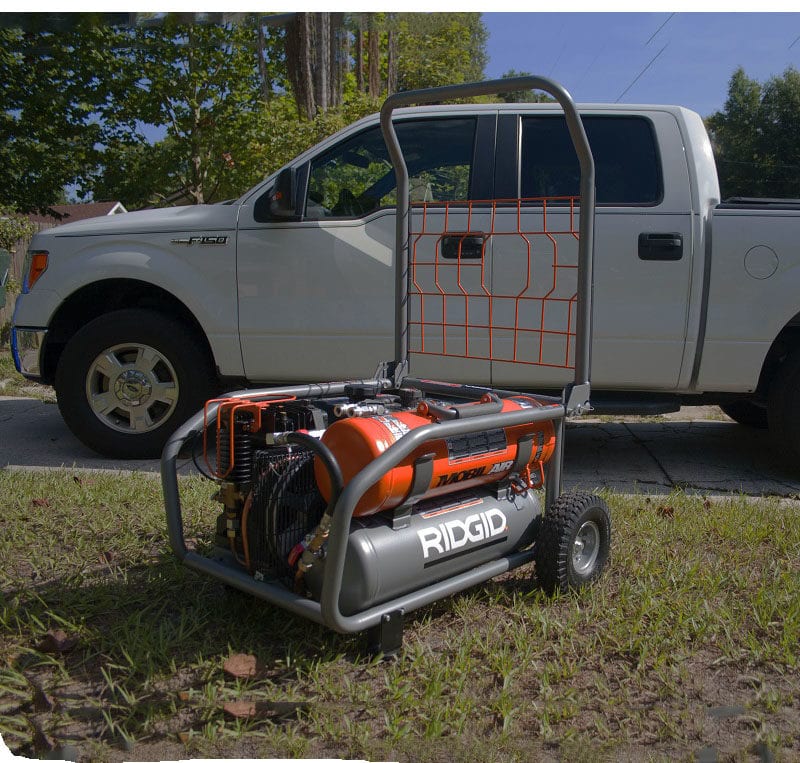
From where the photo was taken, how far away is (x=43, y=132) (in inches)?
466

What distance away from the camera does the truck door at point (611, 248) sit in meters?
4.43

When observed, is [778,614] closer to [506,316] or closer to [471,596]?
[471,596]

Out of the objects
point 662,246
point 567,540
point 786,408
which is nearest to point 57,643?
point 567,540

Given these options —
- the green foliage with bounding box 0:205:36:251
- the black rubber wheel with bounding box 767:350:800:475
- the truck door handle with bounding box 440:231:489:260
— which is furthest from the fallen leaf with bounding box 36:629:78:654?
the green foliage with bounding box 0:205:36:251

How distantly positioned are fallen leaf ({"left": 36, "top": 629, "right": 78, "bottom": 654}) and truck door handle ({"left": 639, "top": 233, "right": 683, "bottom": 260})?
3409 mm

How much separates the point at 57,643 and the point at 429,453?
1253mm

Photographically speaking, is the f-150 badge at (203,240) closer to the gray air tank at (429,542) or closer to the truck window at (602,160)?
the truck window at (602,160)

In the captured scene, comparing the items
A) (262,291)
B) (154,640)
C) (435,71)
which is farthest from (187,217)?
(435,71)

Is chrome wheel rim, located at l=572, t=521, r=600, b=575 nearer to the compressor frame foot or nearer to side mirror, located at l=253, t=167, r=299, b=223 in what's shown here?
the compressor frame foot

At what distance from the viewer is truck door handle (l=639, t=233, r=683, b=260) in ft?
14.4

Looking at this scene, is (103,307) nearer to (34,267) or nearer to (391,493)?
(34,267)

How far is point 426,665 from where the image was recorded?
232 cm

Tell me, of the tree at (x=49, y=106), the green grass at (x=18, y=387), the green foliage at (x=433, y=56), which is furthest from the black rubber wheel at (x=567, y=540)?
the green foliage at (x=433, y=56)

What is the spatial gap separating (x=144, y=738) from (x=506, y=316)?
312cm
